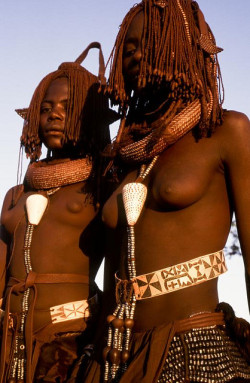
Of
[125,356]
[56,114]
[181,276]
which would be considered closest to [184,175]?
[181,276]

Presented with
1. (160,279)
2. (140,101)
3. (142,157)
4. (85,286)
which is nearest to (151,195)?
(142,157)

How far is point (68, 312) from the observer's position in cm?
427

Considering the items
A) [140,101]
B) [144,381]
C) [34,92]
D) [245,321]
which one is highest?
[34,92]

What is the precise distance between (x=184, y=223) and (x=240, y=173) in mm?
407

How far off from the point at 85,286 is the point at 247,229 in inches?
63.8

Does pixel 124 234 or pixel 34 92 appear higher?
pixel 34 92

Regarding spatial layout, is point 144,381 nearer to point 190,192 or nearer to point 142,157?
point 190,192

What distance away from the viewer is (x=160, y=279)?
3234mm

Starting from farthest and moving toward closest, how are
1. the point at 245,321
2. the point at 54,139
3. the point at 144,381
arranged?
1. the point at 54,139
2. the point at 245,321
3. the point at 144,381

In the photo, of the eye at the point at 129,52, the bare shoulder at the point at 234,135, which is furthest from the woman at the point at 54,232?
the bare shoulder at the point at 234,135

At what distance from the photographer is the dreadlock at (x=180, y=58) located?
350 centimetres

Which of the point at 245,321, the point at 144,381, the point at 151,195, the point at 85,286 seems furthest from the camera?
the point at 85,286

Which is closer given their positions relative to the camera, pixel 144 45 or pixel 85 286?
pixel 144 45

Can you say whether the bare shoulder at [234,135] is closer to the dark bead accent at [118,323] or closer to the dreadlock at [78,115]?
the dark bead accent at [118,323]
